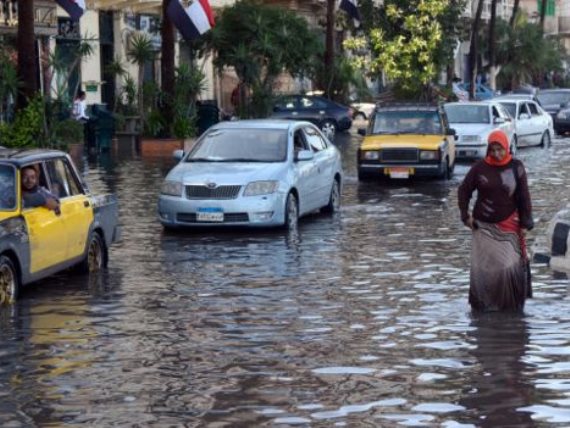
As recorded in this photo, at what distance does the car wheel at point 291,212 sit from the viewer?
70.3 ft

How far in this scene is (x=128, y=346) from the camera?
1243 cm

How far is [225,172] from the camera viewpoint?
69.6 feet

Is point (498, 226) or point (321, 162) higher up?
point (498, 226)

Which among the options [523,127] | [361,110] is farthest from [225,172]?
[361,110]

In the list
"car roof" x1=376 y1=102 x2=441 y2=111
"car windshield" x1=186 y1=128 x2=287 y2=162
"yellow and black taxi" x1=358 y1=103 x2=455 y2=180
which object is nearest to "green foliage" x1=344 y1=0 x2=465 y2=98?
"car roof" x1=376 y1=102 x2=441 y2=111

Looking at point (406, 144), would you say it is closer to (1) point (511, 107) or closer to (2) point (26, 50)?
(2) point (26, 50)

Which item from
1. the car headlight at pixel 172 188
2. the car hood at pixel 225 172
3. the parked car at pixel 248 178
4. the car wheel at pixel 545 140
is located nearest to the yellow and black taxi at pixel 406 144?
the parked car at pixel 248 178

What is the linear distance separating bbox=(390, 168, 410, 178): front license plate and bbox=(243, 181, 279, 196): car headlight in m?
9.18

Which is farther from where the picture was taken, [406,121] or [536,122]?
[536,122]

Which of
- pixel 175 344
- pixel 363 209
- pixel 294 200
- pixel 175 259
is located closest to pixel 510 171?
pixel 175 344

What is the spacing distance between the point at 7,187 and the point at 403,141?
15957 mm

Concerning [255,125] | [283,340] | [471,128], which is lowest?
[283,340]

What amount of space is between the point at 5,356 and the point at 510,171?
4497 mm

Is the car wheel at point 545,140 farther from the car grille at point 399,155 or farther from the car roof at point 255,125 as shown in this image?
the car roof at point 255,125
